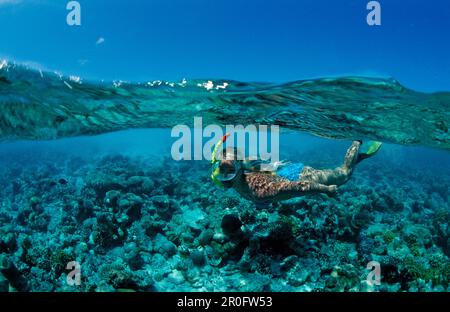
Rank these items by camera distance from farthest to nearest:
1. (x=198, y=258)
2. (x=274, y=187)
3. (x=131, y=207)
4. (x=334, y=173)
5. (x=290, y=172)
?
(x=131, y=207)
(x=334, y=173)
(x=198, y=258)
(x=290, y=172)
(x=274, y=187)

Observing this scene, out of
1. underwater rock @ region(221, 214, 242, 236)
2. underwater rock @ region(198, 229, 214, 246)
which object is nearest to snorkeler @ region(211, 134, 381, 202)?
underwater rock @ region(221, 214, 242, 236)

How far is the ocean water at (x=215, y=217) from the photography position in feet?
28.5

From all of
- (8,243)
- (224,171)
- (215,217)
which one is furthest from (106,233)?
(224,171)

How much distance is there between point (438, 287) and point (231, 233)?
5.58m

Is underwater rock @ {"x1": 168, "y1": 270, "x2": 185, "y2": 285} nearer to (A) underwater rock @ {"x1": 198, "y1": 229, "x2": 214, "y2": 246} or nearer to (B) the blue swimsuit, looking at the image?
(A) underwater rock @ {"x1": 198, "y1": 229, "x2": 214, "y2": 246}

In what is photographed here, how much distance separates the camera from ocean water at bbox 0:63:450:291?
8.70m

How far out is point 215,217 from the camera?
36.5ft

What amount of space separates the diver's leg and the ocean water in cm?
124

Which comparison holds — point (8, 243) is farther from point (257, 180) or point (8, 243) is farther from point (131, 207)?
point (257, 180)

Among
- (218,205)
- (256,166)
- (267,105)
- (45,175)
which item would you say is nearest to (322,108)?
(267,105)

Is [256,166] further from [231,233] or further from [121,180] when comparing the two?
[121,180]

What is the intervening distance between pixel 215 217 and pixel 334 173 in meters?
4.22

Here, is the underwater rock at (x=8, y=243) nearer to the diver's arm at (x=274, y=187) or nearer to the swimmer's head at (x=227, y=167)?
the swimmer's head at (x=227, y=167)

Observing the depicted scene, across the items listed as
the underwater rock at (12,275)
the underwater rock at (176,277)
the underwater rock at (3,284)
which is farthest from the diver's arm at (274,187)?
the underwater rock at (3,284)
